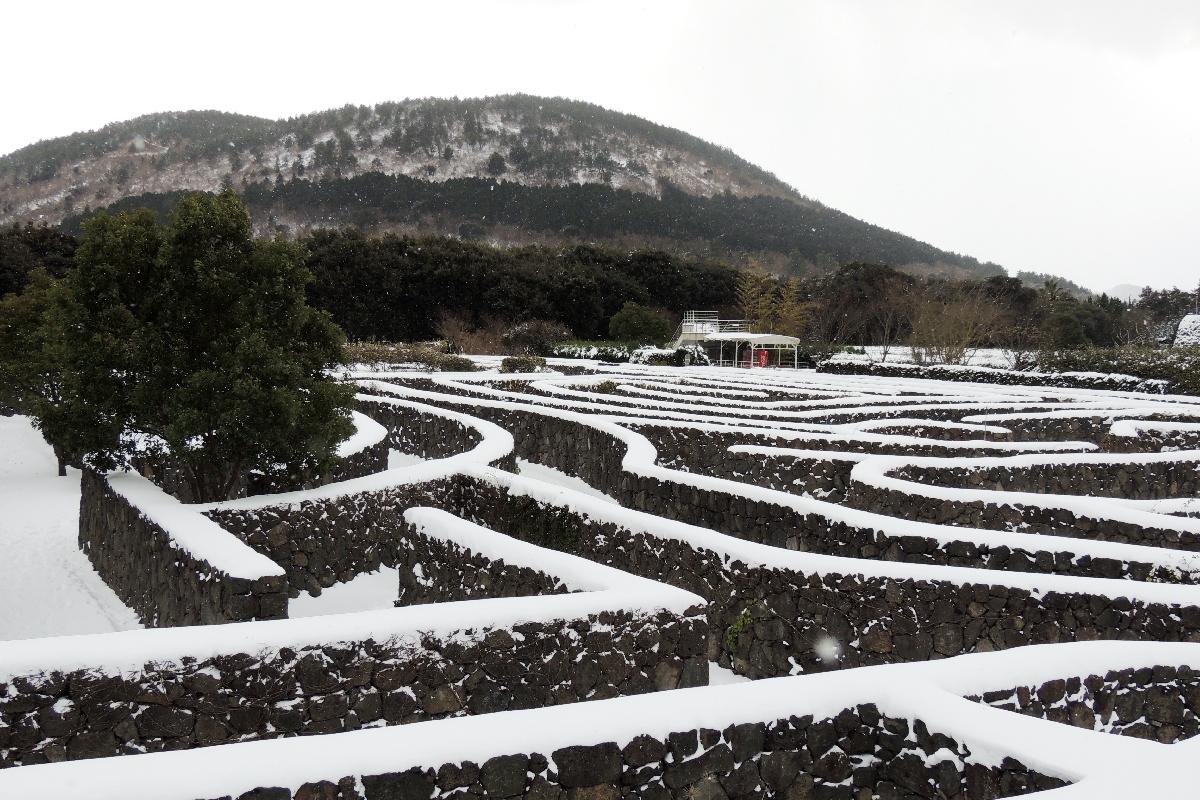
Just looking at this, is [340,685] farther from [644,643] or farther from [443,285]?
[443,285]

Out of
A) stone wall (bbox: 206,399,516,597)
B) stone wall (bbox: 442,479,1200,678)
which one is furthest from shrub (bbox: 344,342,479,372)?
stone wall (bbox: 442,479,1200,678)

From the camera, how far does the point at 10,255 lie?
1182 inches

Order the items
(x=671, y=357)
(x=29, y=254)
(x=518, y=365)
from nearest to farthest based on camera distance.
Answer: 1. (x=518, y=365)
2. (x=29, y=254)
3. (x=671, y=357)

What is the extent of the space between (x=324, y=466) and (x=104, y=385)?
230 centimetres

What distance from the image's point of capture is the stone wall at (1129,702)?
4.00 m

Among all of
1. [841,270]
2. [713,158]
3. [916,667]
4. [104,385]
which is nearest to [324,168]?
[713,158]

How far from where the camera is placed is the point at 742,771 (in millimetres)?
3523

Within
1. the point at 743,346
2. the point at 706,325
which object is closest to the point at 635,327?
the point at 743,346

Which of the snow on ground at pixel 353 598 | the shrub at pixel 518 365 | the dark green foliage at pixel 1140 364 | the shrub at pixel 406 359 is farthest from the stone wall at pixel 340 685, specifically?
the shrub at pixel 406 359

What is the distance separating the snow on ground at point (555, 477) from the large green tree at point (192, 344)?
14.5 ft

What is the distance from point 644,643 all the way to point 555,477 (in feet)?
27.8

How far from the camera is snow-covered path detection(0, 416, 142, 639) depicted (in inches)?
291

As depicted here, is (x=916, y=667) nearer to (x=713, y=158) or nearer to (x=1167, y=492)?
(x=1167, y=492)

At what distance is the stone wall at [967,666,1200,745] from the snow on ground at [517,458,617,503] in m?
7.98
